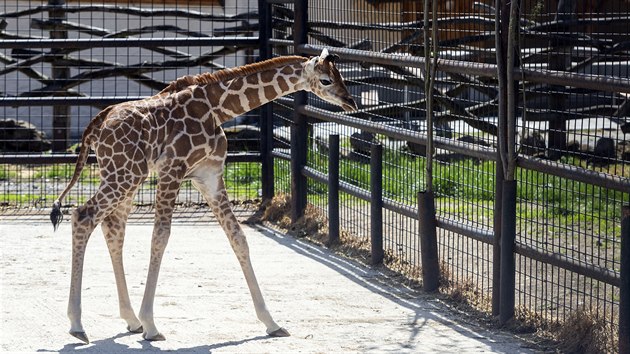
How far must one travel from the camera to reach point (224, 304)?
23.0 ft

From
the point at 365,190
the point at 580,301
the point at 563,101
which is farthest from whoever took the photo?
the point at 365,190

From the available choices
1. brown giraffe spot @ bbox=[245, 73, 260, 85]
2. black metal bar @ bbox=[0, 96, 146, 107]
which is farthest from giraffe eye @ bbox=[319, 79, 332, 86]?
black metal bar @ bbox=[0, 96, 146, 107]

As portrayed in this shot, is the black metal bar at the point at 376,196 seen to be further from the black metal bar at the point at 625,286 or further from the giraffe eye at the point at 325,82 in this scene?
the black metal bar at the point at 625,286

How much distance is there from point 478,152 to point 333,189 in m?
2.16

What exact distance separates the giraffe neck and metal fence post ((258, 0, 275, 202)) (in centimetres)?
347

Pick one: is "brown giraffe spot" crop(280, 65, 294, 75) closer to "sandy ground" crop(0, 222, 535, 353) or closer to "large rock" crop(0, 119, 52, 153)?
"sandy ground" crop(0, 222, 535, 353)

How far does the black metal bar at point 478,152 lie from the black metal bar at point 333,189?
0.21 meters

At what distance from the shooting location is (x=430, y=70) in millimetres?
7160

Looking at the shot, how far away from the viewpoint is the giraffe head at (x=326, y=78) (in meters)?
6.61

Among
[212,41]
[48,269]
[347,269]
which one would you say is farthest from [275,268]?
[212,41]

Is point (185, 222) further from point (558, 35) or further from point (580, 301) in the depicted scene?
point (558, 35)

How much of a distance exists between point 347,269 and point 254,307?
5.38 feet

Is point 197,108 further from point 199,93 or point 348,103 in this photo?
point 348,103

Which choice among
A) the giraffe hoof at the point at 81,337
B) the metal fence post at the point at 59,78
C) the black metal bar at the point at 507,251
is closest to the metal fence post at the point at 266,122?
the metal fence post at the point at 59,78
